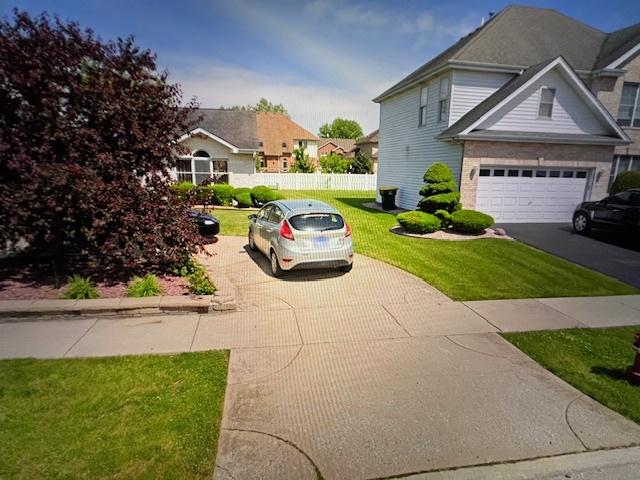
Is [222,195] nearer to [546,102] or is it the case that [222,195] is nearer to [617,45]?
[546,102]

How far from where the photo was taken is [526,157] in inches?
584

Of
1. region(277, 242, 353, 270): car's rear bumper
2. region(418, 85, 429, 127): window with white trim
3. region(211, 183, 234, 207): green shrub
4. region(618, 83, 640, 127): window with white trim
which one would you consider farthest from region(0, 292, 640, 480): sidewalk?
region(618, 83, 640, 127): window with white trim

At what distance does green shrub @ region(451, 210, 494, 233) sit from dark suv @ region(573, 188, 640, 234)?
3.78 metres

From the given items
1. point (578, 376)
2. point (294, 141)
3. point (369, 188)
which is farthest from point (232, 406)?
point (294, 141)

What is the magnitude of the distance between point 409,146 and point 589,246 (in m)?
9.99

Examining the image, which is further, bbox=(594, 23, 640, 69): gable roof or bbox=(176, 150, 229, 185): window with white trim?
bbox=(176, 150, 229, 185): window with white trim

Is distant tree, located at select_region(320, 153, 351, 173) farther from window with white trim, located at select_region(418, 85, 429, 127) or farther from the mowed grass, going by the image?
the mowed grass

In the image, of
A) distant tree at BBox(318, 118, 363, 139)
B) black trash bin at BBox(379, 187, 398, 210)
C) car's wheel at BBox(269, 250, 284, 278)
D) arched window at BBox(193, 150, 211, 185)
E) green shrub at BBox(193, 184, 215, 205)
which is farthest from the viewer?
distant tree at BBox(318, 118, 363, 139)

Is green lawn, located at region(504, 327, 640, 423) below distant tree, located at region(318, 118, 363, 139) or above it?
below

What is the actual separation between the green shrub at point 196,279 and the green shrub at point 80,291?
5.25 ft

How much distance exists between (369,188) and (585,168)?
2021 cm

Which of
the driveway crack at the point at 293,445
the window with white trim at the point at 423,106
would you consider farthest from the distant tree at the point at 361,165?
the driveway crack at the point at 293,445

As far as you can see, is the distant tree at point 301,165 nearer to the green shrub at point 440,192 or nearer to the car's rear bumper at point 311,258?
the green shrub at point 440,192

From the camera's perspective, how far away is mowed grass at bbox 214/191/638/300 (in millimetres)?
7965
